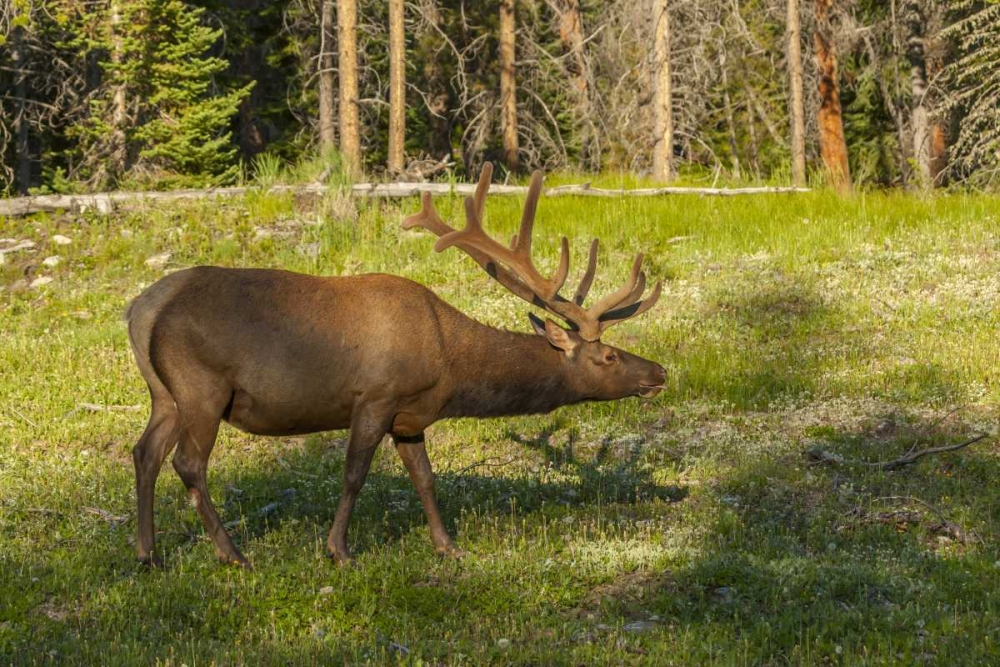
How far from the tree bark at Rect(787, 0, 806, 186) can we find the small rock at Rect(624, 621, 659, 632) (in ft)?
72.9

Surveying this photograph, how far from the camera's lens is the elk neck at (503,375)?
834 centimetres

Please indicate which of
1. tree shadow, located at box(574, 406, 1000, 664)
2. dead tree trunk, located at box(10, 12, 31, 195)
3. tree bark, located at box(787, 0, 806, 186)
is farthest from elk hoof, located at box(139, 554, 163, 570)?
dead tree trunk, located at box(10, 12, 31, 195)

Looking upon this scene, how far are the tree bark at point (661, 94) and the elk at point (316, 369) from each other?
15137 millimetres

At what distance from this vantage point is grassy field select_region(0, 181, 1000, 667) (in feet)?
21.5

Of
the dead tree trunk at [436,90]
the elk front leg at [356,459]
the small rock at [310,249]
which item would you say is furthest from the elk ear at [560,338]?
the dead tree trunk at [436,90]

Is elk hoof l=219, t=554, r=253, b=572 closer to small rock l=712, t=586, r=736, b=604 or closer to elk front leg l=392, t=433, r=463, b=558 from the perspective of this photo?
elk front leg l=392, t=433, r=463, b=558

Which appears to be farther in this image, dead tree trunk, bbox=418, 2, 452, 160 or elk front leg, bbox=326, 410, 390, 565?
dead tree trunk, bbox=418, 2, 452, 160

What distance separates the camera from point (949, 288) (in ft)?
49.3

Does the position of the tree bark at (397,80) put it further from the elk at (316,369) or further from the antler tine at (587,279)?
the elk at (316,369)

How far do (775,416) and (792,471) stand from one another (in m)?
1.73

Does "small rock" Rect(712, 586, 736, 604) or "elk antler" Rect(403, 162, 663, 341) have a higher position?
"elk antler" Rect(403, 162, 663, 341)

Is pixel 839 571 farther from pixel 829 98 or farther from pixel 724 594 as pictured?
pixel 829 98

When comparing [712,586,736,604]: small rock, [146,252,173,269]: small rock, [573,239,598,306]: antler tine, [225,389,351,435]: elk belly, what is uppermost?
[573,239,598,306]: antler tine

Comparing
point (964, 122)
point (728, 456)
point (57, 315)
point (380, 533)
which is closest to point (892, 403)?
point (728, 456)
